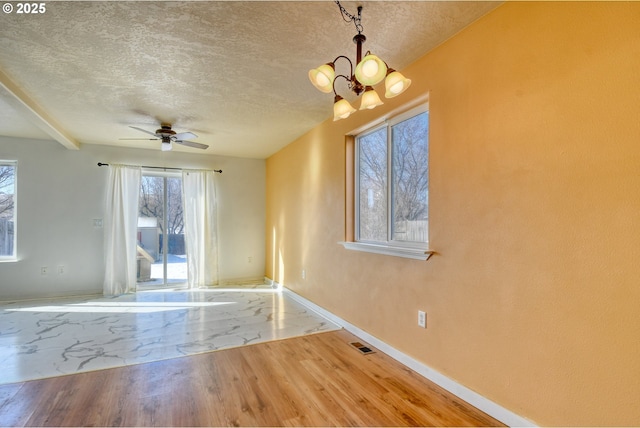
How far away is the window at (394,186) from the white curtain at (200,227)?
3.10m

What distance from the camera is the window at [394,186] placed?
95.2 inches

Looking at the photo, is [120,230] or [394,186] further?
[120,230]

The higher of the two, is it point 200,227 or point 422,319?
point 200,227

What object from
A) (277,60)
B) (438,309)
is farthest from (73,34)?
(438,309)

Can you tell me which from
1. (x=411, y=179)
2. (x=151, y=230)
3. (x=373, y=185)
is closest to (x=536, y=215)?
(x=411, y=179)

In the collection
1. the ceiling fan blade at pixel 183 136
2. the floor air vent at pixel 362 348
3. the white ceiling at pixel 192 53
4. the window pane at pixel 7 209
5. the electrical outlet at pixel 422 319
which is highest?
the white ceiling at pixel 192 53

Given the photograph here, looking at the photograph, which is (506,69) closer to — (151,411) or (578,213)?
(578,213)

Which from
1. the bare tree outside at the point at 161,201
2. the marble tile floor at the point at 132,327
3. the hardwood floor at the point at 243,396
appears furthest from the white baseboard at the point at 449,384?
the bare tree outside at the point at 161,201

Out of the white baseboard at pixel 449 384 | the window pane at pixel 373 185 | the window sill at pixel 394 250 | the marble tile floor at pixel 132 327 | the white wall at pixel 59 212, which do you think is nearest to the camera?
the white baseboard at pixel 449 384

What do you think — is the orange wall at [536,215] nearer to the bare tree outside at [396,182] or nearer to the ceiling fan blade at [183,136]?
the bare tree outside at [396,182]

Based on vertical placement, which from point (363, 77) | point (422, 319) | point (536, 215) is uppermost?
point (363, 77)

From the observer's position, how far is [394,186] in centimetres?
274

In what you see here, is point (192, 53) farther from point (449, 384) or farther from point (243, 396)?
point (449, 384)

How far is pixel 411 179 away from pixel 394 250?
61 centimetres
